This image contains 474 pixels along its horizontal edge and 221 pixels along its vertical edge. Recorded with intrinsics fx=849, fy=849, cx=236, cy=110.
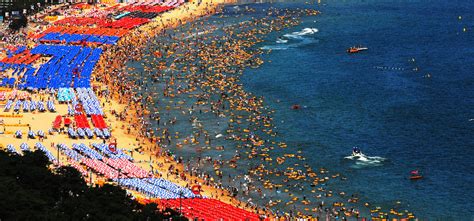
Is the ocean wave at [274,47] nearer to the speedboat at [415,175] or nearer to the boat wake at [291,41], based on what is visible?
the boat wake at [291,41]

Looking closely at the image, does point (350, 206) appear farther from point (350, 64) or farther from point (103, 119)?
point (350, 64)

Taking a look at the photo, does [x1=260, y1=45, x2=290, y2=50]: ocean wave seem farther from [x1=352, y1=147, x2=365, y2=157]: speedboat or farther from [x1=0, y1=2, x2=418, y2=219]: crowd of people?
[x1=352, y1=147, x2=365, y2=157]: speedboat

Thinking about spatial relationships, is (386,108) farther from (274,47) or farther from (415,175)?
(274,47)

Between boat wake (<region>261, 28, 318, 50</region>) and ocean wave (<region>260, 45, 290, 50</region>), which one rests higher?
ocean wave (<region>260, 45, 290, 50</region>)

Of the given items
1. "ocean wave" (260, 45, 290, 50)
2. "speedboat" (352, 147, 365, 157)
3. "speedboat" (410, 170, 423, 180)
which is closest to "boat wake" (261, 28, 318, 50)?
"ocean wave" (260, 45, 290, 50)

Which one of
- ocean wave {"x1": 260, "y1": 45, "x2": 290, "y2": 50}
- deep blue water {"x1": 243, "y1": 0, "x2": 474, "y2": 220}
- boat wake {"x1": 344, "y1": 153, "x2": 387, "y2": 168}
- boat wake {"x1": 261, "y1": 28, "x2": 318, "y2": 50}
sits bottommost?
boat wake {"x1": 261, "y1": 28, "x2": 318, "y2": 50}
